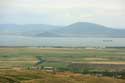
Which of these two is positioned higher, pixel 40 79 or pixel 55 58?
pixel 55 58

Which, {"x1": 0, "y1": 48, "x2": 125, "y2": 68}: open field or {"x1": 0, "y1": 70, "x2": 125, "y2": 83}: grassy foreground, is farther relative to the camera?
{"x1": 0, "y1": 48, "x2": 125, "y2": 68}: open field

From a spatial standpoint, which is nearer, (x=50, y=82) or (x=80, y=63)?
(x=50, y=82)

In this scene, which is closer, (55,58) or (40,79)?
(40,79)

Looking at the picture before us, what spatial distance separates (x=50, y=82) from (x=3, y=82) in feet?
11.3

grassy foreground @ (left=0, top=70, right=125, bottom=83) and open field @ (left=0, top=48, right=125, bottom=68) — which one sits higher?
open field @ (left=0, top=48, right=125, bottom=68)

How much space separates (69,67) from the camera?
49562 mm

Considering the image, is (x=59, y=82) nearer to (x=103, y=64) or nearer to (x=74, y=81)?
(x=74, y=81)

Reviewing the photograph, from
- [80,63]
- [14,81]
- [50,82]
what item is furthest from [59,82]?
[80,63]

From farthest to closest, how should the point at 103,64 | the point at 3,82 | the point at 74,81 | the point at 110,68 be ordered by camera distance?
the point at 103,64 < the point at 110,68 < the point at 74,81 < the point at 3,82

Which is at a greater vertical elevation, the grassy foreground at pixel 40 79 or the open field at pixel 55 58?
the open field at pixel 55 58

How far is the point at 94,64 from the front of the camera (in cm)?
5203

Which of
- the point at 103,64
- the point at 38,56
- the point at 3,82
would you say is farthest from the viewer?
the point at 38,56

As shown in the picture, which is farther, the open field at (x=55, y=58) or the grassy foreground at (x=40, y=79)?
the open field at (x=55, y=58)

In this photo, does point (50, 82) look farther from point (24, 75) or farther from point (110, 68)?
point (110, 68)
